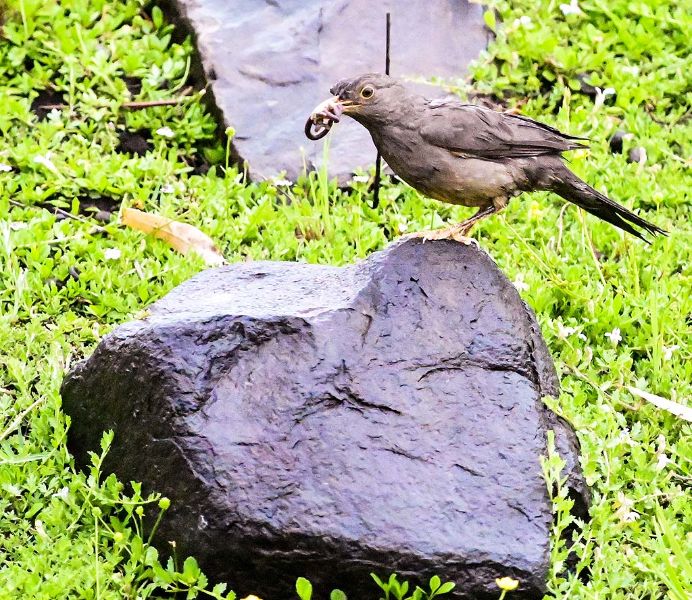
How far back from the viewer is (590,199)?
209 inches

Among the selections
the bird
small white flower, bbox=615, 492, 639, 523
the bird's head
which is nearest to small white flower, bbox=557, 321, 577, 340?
the bird

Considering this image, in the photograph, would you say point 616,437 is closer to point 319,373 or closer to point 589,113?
point 319,373

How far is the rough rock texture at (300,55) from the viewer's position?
7.16 meters

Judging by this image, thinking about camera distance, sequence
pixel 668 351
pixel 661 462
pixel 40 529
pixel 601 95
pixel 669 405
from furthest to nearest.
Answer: pixel 601 95
pixel 668 351
pixel 669 405
pixel 661 462
pixel 40 529

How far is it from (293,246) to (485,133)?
173 centimetres

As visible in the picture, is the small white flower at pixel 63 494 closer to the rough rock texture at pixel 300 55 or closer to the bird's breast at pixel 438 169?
the bird's breast at pixel 438 169

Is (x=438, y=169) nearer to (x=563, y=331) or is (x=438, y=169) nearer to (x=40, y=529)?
(x=563, y=331)

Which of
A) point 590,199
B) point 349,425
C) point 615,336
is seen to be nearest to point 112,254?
point 349,425

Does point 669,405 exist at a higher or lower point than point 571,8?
lower

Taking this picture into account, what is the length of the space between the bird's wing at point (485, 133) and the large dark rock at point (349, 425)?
468 mm

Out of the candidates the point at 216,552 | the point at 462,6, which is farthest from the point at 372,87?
the point at 462,6

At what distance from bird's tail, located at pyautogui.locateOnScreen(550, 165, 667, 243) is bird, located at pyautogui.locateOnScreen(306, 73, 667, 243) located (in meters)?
0.01

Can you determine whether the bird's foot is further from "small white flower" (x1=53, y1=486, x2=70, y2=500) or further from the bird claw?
"small white flower" (x1=53, y1=486, x2=70, y2=500)

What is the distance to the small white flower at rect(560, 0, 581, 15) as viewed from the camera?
317 inches
